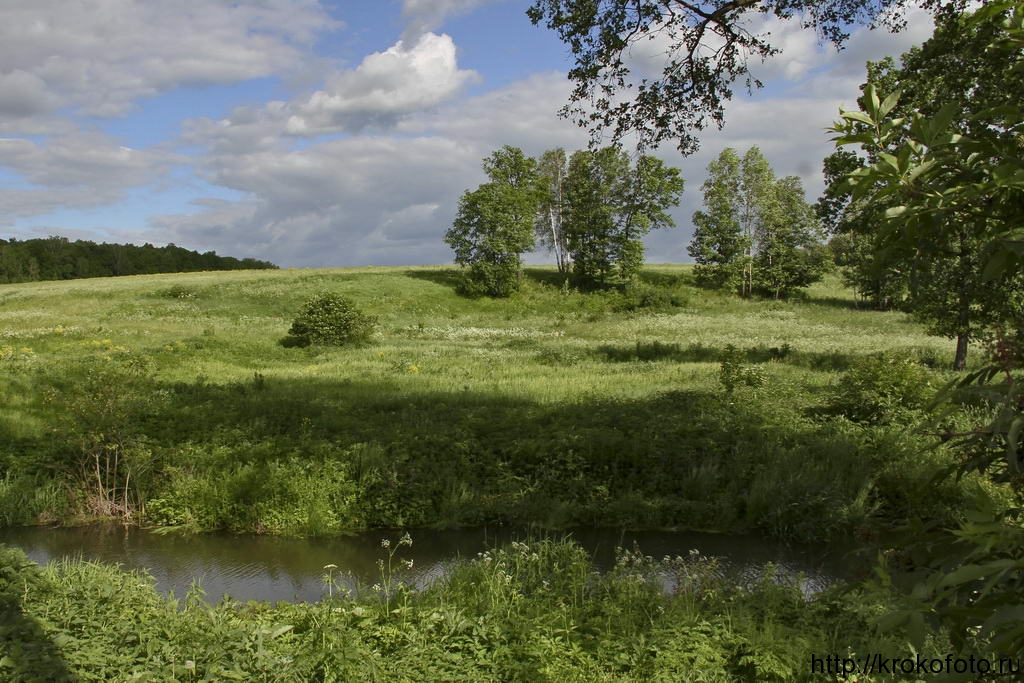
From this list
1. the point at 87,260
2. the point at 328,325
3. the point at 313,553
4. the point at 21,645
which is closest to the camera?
the point at 21,645

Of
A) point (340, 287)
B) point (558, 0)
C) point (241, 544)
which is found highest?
point (558, 0)

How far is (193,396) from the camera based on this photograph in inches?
634

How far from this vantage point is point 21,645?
5.08 m

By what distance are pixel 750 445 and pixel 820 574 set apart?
3.96m

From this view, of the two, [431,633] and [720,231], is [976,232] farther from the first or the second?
[720,231]

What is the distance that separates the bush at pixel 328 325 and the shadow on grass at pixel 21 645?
22263 millimetres

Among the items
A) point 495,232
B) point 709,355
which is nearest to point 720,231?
point 495,232

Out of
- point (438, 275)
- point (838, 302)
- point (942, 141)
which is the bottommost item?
point (838, 302)

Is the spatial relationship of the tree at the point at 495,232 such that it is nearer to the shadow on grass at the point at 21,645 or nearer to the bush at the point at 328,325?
the bush at the point at 328,325

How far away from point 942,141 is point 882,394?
14.3 meters

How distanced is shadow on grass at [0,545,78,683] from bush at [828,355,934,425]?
537 inches

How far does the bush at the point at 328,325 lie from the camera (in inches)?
1113

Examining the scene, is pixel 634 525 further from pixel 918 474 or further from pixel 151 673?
pixel 151 673

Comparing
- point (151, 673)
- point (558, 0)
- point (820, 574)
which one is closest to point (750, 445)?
point (820, 574)
